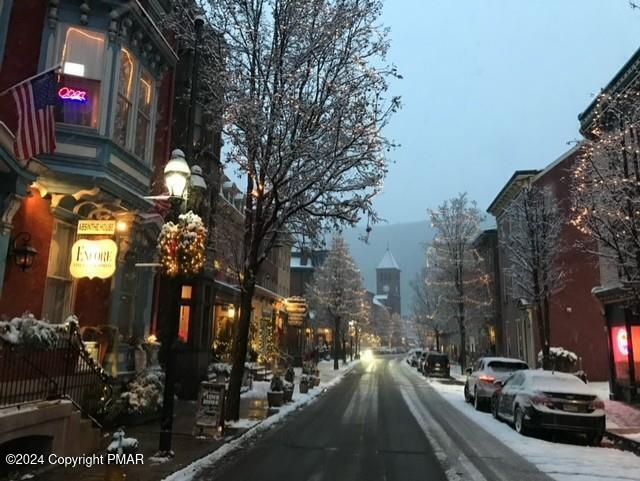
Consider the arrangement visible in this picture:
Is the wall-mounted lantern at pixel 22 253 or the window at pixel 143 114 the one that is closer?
the wall-mounted lantern at pixel 22 253

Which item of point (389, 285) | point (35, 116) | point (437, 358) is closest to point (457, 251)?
point (437, 358)

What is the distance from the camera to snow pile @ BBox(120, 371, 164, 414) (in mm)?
12383

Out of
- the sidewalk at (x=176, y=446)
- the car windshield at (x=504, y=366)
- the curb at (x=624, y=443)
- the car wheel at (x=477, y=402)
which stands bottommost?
the curb at (x=624, y=443)

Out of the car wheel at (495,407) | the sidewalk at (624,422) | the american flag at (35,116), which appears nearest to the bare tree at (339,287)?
the sidewalk at (624,422)

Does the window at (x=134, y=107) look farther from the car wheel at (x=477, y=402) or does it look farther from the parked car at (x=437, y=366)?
the parked car at (x=437, y=366)

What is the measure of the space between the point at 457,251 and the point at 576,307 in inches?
446

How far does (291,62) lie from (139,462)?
996 centimetres

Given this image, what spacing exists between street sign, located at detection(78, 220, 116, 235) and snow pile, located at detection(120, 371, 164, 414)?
3.75m

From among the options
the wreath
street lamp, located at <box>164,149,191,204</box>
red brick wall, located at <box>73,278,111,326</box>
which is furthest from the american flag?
red brick wall, located at <box>73,278,111,326</box>

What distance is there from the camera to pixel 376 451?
11141 millimetres

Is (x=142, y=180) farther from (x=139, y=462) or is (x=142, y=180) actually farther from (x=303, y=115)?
(x=139, y=462)

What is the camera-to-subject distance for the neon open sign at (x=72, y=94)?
11.6 m

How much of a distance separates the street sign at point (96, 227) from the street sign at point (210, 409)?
406 cm

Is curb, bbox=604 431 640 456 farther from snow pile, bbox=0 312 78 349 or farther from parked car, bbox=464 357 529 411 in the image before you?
snow pile, bbox=0 312 78 349
